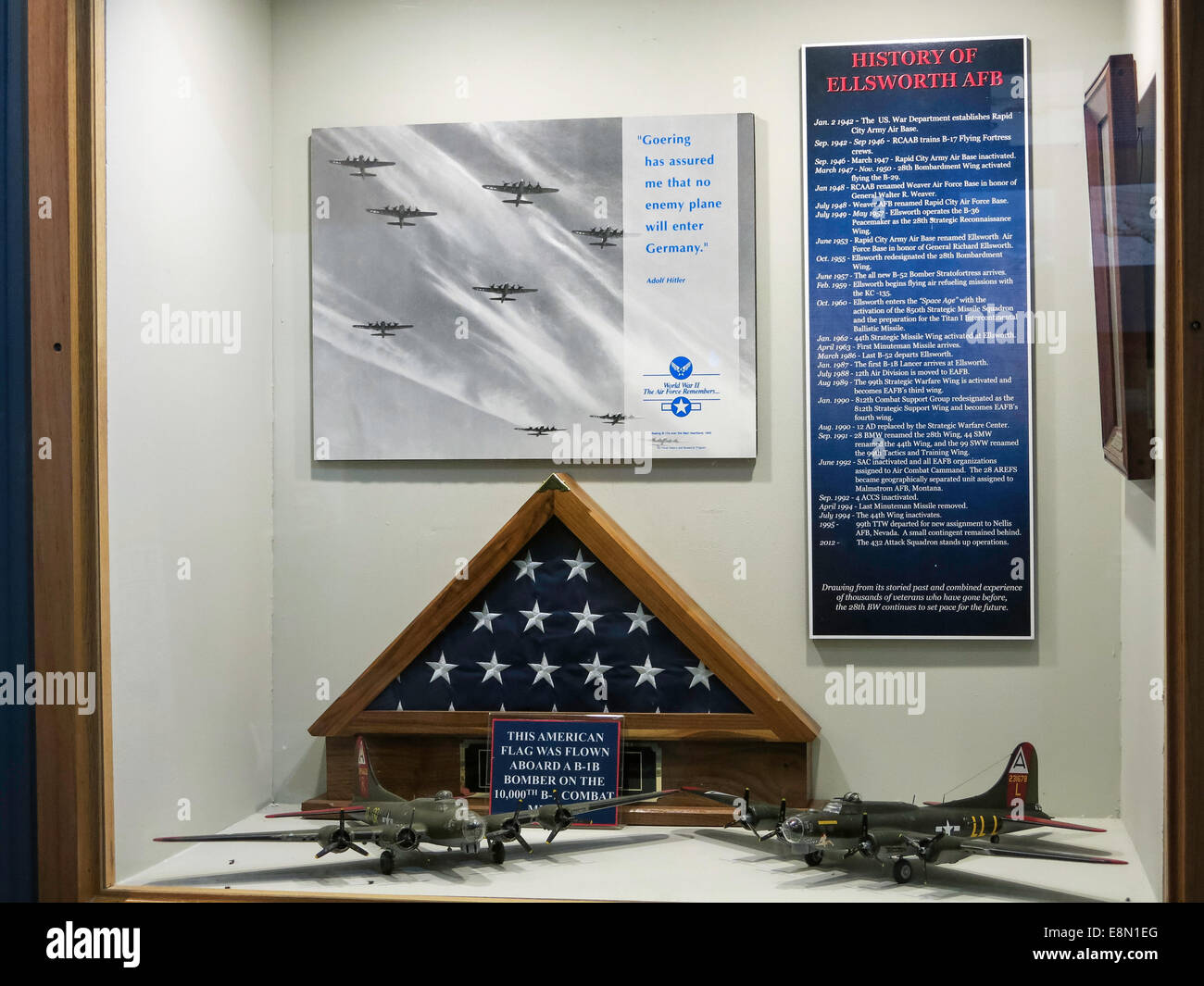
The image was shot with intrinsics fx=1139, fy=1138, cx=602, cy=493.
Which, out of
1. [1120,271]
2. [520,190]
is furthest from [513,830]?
[1120,271]

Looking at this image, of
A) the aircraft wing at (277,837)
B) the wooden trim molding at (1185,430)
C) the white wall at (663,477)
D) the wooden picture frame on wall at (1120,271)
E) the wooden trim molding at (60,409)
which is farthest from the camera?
the aircraft wing at (277,837)

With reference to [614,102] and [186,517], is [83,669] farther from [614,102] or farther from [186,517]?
[614,102]

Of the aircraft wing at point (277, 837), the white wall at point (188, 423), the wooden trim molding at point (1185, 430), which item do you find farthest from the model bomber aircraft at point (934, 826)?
the white wall at point (188, 423)

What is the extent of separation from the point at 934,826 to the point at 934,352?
1112 mm

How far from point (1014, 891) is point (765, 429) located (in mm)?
1220

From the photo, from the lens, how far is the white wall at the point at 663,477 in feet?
8.88

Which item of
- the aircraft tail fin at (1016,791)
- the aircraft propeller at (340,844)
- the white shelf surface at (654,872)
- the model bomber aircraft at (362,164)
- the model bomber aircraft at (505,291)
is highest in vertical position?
the model bomber aircraft at (362,164)

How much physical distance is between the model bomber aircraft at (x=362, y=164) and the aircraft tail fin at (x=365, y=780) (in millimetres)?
1499

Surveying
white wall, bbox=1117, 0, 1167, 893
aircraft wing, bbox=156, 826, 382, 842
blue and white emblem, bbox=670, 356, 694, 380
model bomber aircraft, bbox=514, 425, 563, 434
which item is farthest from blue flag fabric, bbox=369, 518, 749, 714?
white wall, bbox=1117, 0, 1167, 893

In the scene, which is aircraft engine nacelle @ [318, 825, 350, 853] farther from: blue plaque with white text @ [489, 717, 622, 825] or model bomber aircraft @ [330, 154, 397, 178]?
model bomber aircraft @ [330, 154, 397, 178]

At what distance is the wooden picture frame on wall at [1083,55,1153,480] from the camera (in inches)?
98.0

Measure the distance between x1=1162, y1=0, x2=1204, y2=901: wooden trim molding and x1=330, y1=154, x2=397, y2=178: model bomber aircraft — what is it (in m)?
1.88

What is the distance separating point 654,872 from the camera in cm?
270

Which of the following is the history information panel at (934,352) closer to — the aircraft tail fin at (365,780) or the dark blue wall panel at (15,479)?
the aircraft tail fin at (365,780)
